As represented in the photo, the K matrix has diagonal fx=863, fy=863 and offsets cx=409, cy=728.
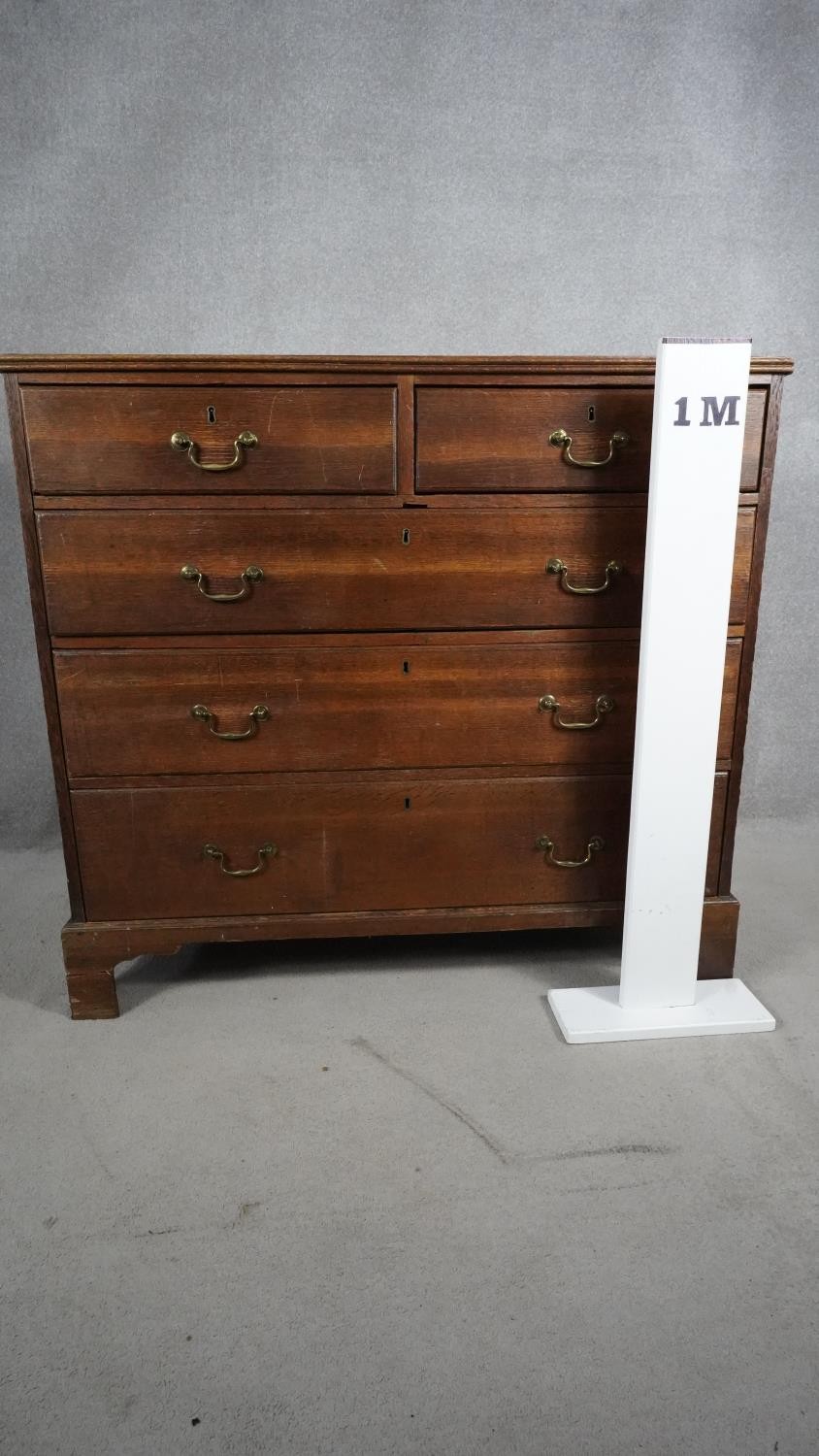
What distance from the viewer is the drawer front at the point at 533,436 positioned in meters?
1.42

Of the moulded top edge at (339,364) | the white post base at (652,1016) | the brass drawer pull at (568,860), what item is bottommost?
the white post base at (652,1016)

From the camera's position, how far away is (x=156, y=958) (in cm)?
186

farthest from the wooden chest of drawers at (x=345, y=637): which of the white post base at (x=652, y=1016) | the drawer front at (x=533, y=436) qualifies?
the white post base at (x=652, y=1016)

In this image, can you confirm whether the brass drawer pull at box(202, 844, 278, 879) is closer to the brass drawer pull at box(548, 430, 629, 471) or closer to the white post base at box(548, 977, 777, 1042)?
the white post base at box(548, 977, 777, 1042)

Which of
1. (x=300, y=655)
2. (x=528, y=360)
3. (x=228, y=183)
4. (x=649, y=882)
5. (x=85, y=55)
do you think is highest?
(x=85, y=55)

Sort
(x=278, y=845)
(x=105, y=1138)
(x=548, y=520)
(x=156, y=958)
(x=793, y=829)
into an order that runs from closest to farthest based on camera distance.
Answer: (x=105, y=1138) < (x=548, y=520) < (x=278, y=845) < (x=156, y=958) < (x=793, y=829)

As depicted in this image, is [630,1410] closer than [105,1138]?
Yes

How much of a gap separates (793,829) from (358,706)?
59.9 inches

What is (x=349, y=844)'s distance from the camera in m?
1.59

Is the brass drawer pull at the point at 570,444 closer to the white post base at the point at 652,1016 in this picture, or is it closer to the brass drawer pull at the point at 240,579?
the brass drawer pull at the point at 240,579

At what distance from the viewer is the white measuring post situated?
4.39 feet

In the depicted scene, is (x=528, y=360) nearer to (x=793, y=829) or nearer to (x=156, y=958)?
(x=156, y=958)

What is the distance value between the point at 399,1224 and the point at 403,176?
2096 mm

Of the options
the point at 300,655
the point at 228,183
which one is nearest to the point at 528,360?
the point at 300,655
